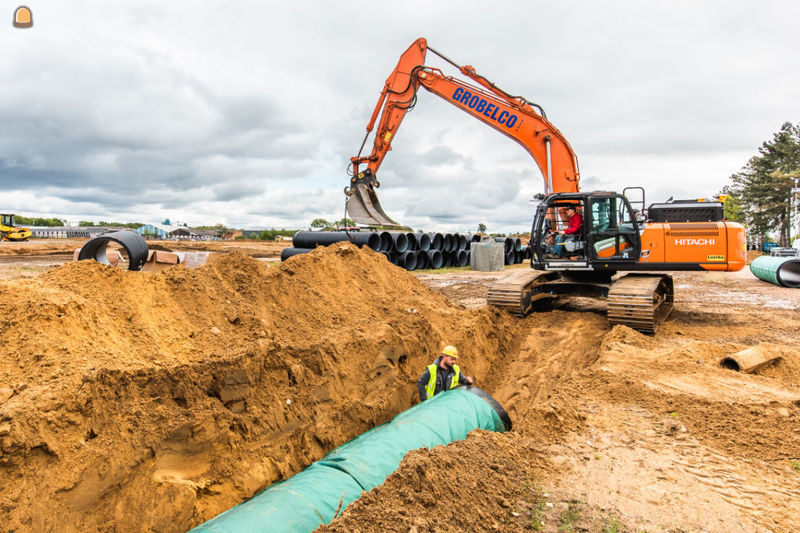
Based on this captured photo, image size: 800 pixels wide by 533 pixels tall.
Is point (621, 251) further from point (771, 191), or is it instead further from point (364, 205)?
point (771, 191)

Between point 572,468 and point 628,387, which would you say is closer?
point 572,468

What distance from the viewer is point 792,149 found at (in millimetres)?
47719

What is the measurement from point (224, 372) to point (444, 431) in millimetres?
2074

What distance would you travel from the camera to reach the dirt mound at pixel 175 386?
10.00ft

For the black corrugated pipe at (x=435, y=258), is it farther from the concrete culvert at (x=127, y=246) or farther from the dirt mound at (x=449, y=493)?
the dirt mound at (x=449, y=493)

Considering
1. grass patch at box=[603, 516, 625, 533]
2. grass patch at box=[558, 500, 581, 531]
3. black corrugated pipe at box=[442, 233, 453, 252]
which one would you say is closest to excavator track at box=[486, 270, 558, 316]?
grass patch at box=[558, 500, 581, 531]

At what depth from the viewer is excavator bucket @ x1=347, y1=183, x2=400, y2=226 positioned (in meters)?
17.1

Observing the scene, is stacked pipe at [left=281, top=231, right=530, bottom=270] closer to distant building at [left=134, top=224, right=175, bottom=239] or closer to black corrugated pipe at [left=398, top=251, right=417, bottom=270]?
black corrugated pipe at [left=398, top=251, right=417, bottom=270]

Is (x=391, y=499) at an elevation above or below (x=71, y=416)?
below

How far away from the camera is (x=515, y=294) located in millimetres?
9266

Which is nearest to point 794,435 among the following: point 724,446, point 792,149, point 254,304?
point 724,446

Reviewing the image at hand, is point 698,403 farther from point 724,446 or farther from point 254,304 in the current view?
point 254,304

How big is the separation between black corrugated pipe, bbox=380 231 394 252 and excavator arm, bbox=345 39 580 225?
0.60 metres

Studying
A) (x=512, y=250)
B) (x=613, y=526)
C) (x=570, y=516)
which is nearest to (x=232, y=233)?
(x=512, y=250)
